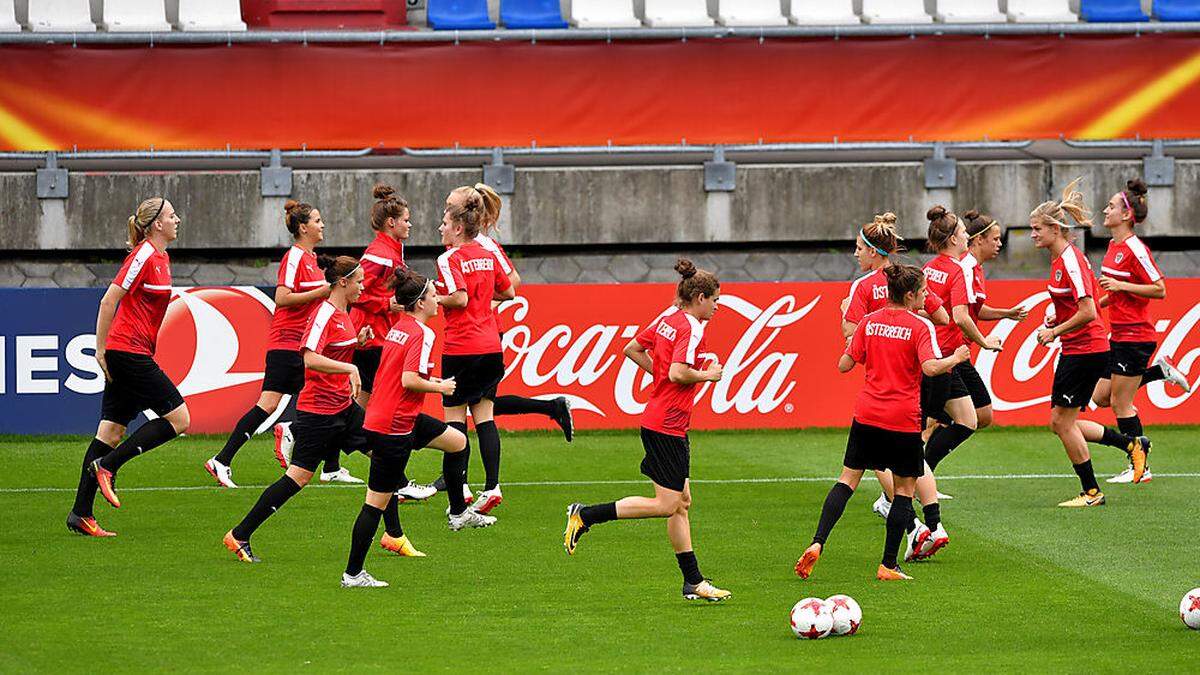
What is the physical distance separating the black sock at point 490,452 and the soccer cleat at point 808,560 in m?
2.99

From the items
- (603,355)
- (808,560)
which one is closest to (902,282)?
(808,560)

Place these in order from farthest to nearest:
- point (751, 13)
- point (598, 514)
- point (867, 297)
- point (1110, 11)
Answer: point (1110, 11)
point (751, 13)
point (867, 297)
point (598, 514)

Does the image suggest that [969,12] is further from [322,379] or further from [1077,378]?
[322,379]

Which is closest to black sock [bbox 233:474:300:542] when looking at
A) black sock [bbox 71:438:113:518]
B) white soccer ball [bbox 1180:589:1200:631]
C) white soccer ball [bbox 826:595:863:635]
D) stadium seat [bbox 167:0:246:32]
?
black sock [bbox 71:438:113:518]

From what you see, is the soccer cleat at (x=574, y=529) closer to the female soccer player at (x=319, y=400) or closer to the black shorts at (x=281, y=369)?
the female soccer player at (x=319, y=400)

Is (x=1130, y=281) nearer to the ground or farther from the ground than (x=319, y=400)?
farther from the ground

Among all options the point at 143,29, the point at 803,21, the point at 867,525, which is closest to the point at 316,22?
the point at 143,29

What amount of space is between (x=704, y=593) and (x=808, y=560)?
0.81 metres

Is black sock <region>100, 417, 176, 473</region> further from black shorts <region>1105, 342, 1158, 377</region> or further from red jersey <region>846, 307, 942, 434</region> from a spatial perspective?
black shorts <region>1105, 342, 1158, 377</region>

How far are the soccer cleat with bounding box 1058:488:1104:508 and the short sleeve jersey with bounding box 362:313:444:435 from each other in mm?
5285

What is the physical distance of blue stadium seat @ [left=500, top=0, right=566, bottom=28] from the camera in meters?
21.9

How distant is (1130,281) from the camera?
1389cm

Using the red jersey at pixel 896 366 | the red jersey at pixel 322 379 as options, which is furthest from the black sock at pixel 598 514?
the red jersey at pixel 322 379

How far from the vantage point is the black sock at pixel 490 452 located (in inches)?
472
